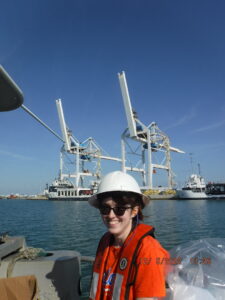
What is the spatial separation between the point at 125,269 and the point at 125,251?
0.10m

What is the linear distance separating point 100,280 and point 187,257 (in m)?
0.60

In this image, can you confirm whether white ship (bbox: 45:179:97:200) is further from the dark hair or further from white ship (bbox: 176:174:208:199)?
the dark hair

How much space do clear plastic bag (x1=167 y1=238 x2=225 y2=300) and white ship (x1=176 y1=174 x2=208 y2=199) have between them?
48.4 meters

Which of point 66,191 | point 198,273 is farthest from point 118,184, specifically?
point 66,191

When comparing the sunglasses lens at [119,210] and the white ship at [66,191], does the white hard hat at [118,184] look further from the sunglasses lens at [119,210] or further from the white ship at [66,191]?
the white ship at [66,191]

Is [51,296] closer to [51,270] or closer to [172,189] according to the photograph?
[51,270]

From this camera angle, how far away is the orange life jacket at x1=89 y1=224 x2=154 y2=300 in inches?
50.6

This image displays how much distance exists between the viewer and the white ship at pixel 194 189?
47000 millimetres

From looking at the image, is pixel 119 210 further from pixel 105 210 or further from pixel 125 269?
pixel 125 269

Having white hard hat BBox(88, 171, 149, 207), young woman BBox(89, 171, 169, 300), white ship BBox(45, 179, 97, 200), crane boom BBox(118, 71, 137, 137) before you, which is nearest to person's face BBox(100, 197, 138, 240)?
young woman BBox(89, 171, 169, 300)

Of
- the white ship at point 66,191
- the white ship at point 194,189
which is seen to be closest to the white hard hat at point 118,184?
the white ship at point 194,189

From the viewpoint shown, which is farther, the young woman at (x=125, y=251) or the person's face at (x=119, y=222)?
the person's face at (x=119, y=222)

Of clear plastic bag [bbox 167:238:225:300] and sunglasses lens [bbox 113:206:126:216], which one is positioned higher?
sunglasses lens [bbox 113:206:126:216]

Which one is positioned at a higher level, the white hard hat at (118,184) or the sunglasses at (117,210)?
the white hard hat at (118,184)
